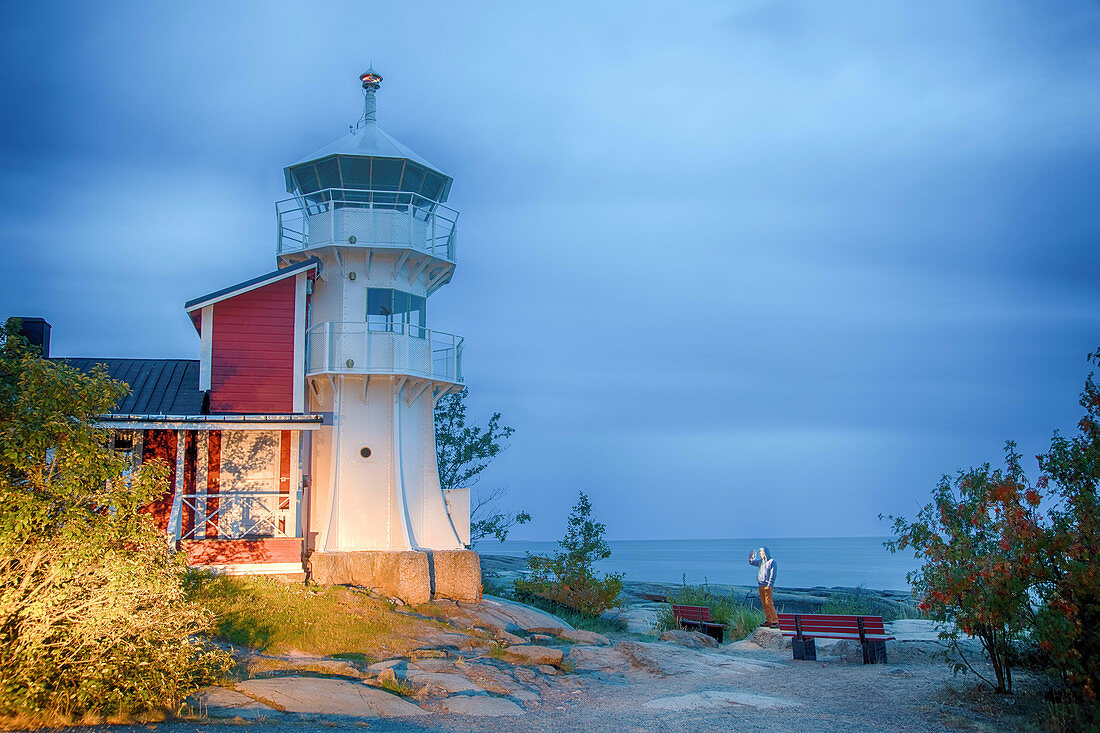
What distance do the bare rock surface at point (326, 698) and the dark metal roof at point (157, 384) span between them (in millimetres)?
8518

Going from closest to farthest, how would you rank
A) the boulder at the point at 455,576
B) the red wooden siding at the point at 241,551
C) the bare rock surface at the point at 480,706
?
the bare rock surface at the point at 480,706 → the red wooden siding at the point at 241,551 → the boulder at the point at 455,576

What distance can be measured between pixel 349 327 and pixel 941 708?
1401 cm

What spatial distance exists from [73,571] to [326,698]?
330 centimetres

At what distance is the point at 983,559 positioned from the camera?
11.1 metres

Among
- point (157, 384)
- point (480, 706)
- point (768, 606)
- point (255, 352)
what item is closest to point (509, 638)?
point (480, 706)

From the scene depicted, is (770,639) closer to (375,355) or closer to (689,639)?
(689,639)

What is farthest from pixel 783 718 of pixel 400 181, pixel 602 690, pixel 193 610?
pixel 400 181

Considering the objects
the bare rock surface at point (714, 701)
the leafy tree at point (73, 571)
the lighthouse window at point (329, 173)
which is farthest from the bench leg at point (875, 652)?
the lighthouse window at point (329, 173)

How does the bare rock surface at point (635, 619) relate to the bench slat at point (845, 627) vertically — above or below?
below

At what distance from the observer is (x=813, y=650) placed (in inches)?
620

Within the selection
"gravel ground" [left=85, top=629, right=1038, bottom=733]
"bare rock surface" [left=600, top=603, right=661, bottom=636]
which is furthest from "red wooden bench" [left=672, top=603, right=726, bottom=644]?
"gravel ground" [left=85, top=629, right=1038, bottom=733]

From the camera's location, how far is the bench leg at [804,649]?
15.7 meters

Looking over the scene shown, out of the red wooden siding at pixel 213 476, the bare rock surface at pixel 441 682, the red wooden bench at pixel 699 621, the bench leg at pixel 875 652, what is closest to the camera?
the bare rock surface at pixel 441 682

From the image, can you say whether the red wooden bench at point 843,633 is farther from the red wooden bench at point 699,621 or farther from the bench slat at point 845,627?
the red wooden bench at point 699,621
